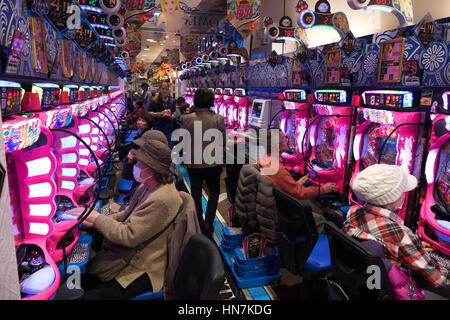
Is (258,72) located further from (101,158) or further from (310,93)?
(101,158)

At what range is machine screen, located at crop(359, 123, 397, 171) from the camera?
3551mm

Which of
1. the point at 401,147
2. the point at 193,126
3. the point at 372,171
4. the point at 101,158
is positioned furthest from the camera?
the point at 101,158

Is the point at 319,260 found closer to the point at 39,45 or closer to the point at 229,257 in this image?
the point at 229,257

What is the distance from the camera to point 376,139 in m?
3.83

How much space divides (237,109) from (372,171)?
651cm

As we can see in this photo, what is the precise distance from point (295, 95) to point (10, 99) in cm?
428

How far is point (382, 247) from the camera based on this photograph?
1.87 metres

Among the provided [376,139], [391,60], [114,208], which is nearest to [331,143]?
[376,139]

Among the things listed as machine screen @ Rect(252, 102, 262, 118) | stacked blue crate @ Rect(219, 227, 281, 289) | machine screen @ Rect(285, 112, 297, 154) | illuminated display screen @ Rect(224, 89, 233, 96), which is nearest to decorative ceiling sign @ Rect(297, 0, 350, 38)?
machine screen @ Rect(285, 112, 297, 154)

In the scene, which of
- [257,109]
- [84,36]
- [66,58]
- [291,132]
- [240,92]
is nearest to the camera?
[66,58]

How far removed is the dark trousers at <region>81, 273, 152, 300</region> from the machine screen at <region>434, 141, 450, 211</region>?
2558mm

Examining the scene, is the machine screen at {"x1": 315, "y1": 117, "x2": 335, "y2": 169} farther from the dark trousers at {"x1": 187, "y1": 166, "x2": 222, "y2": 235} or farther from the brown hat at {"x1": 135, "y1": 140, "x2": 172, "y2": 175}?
the brown hat at {"x1": 135, "y1": 140, "x2": 172, "y2": 175}

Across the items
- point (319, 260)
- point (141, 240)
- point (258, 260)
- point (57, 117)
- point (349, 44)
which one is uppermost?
point (349, 44)
